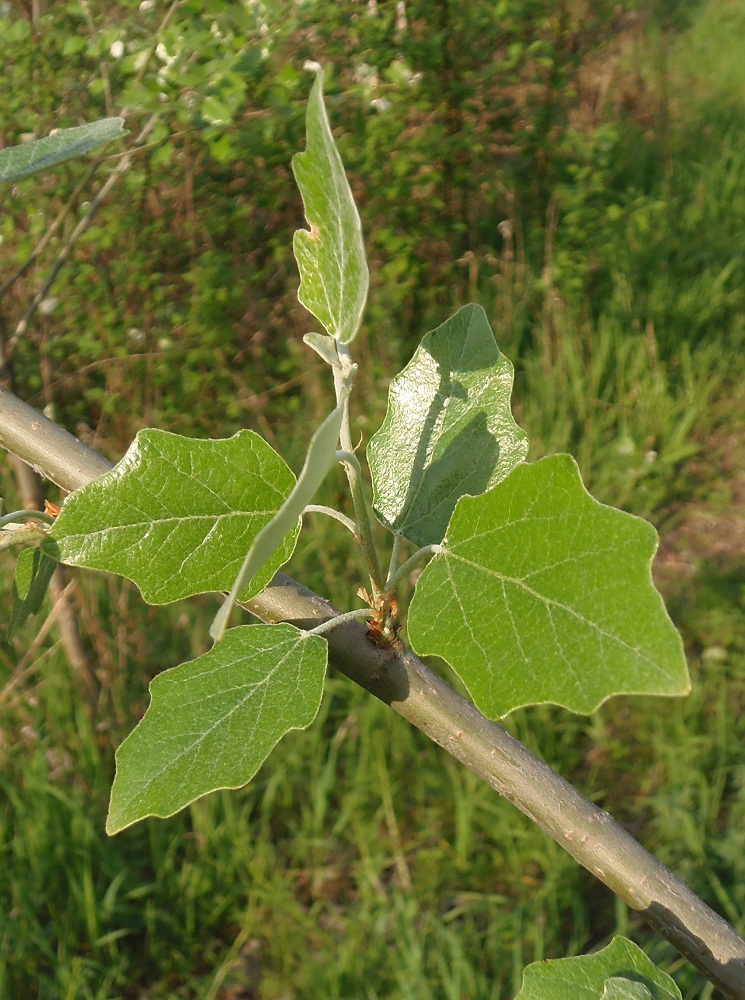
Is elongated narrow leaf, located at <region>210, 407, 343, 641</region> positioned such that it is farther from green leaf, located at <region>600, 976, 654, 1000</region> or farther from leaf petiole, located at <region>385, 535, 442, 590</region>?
green leaf, located at <region>600, 976, 654, 1000</region>

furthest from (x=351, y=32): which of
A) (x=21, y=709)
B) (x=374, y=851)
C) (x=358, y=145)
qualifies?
(x=374, y=851)

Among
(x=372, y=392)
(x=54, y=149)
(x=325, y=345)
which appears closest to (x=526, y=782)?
(x=325, y=345)

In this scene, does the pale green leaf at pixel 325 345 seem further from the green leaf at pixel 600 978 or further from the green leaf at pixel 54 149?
the green leaf at pixel 600 978

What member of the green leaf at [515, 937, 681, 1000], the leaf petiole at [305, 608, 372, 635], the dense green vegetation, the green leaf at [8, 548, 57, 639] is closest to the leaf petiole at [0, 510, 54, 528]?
the green leaf at [8, 548, 57, 639]

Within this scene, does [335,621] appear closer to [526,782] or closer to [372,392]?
[526,782]

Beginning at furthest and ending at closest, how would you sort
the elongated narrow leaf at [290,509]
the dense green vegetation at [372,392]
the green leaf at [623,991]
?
the dense green vegetation at [372,392] → the green leaf at [623,991] → the elongated narrow leaf at [290,509]

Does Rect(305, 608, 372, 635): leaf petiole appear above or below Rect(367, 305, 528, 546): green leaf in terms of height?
below

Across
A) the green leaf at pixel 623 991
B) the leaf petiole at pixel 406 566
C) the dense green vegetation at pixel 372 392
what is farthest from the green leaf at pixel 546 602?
the dense green vegetation at pixel 372 392
